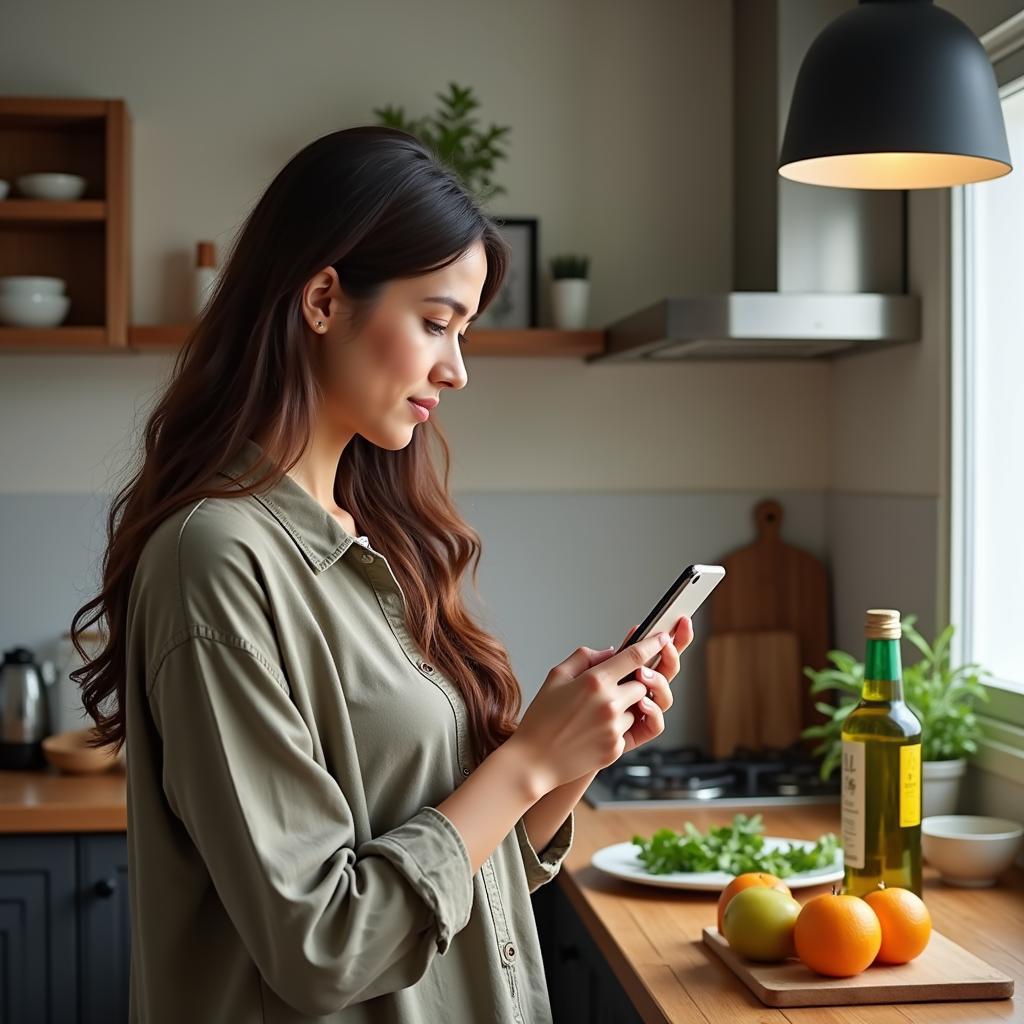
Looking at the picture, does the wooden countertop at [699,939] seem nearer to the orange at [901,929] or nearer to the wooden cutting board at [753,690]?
the orange at [901,929]

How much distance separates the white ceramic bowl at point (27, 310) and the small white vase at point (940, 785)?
1.81 metres

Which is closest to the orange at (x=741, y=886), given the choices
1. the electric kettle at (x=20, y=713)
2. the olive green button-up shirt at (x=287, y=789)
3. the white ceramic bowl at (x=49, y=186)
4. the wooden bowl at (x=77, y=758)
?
the olive green button-up shirt at (x=287, y=789)

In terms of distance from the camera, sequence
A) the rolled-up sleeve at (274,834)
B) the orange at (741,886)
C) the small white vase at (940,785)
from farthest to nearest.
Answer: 1. the small white vase at (940,785)
2. the orange at (741,886)
3. the rolled-up sleeve at (274,834)

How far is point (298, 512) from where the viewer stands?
1.22 meters

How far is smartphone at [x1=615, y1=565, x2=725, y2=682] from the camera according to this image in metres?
1.38

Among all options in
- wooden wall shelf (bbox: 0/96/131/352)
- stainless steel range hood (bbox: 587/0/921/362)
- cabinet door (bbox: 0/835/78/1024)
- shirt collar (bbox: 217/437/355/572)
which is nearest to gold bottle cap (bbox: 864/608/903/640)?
shirt collar (bbox: 217/437/355/572)

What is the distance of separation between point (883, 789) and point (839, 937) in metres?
0.28

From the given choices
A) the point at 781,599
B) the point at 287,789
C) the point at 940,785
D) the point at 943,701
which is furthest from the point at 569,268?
the point at 287,789

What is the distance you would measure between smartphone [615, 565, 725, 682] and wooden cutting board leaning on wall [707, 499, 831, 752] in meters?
1.51

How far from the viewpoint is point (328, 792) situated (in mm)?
1087

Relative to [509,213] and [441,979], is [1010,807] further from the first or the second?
[509,213]

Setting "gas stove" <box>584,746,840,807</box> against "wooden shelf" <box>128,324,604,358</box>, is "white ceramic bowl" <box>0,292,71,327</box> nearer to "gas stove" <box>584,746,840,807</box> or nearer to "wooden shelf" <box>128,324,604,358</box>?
"wooden shelf" <box>128,324,604,358</box>

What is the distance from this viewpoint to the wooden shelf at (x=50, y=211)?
2.59 meters

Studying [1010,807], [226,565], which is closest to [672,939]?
[1010,807]
